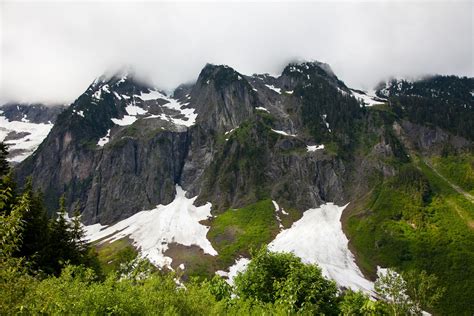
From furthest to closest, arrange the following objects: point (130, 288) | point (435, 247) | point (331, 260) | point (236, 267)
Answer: point (331, 260), point (236, 267), point (435, 247), point (130, 288)

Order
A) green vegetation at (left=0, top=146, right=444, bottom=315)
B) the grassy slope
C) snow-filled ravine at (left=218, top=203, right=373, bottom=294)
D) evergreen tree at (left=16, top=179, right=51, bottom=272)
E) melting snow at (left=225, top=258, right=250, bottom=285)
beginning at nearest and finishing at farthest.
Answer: green vegetation at (left=0, top=146, right=444, bottom=315) < evergreen tree at (left=16, top=179, right=51, bottom=272) < the grassy slope < snow-filled ravine at (left=218, top=203, right=373, bottom=294) < melting snow at (left=225, top=258, right=250, bottom=285)

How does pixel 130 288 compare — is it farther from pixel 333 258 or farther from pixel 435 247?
pixel 435 247

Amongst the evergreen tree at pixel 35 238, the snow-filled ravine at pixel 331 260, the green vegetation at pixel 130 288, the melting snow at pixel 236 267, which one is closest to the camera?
the green vegetation at pixel 130 288

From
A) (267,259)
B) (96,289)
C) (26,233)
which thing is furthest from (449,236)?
(96,289)

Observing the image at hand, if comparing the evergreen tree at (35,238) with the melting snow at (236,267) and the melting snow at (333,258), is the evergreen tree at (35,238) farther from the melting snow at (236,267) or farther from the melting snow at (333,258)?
the melting snow at (236,267)

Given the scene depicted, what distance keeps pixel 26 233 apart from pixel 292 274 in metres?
35.1

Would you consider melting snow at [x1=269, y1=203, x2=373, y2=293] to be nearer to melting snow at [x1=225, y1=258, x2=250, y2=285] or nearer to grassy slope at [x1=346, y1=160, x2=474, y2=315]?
grassy slope at [x1=346, y1=160, x2=474, y2=315]

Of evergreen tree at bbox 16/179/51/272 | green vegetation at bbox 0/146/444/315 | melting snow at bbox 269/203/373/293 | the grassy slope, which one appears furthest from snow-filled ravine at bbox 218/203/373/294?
green vegetation at bbox 0/146/444/315

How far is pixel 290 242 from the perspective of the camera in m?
199

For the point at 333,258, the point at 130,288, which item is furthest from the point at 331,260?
the point at 130,288

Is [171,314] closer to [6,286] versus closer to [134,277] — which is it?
[6,286]

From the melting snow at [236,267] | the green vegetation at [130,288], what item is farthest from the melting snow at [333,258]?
the green vegetation at [130,288]

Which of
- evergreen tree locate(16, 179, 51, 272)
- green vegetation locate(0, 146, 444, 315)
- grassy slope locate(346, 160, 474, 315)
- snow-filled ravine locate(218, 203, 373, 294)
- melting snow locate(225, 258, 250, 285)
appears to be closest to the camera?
green vegetation locate(0, 146, 444, 315)

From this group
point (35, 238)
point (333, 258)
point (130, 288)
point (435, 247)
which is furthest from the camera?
point (333, 258)
